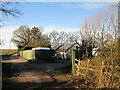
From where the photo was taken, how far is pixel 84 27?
21.2 metres

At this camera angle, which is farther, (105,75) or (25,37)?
(25,37)

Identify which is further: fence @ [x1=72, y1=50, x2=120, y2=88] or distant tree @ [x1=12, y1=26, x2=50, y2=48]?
distant tree @ [x1=12, y1=26, x2=50, y2=48]

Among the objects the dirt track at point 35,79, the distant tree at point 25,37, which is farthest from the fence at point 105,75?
the distant tree at point 25,37

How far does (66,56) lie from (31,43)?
1961cm

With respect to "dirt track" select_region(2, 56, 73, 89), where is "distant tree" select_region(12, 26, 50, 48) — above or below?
Answer: above

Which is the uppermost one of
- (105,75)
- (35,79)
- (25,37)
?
(25,37)

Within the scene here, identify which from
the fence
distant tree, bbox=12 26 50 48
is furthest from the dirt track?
distant tree, bbox=12 26 50 48

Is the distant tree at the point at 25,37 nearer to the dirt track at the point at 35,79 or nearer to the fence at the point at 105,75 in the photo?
the dirt track at the point at 35,79

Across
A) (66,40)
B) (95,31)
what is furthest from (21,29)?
(95,31)

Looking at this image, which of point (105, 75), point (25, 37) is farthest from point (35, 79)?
point (25, 37)

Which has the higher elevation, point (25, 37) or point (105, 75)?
point (25, 37)

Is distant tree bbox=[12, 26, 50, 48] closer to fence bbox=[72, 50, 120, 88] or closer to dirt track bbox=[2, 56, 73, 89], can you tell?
dirt track bbox=[2, 56, 73, 89]

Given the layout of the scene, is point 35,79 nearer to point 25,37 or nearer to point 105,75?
point 105,75

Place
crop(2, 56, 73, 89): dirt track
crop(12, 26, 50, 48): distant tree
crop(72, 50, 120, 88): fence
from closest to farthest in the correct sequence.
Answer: crop(72, 50, 120, 88): fence, crop(2, 56, 73, 89): dirt track, crop(12, 26, 50, 48): distant tree
